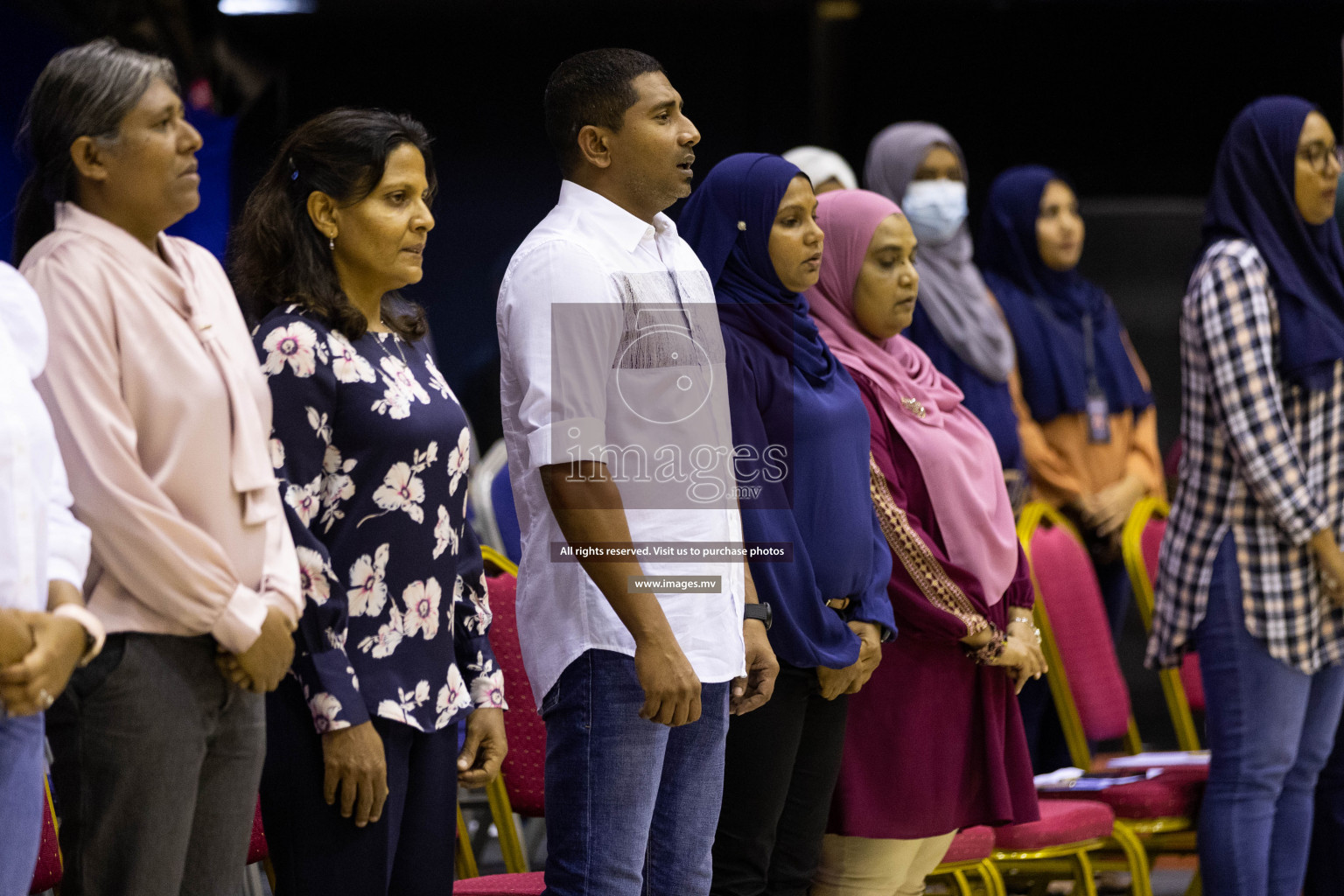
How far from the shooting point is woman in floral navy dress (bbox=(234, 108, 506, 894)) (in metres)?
1.88

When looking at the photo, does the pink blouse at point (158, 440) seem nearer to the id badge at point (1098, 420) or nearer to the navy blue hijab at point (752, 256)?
the navy blue hijab at point (752, 256)

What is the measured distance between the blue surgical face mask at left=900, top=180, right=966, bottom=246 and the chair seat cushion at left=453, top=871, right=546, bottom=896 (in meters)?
2.35

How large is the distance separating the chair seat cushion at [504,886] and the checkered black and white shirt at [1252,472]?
1.53 meters

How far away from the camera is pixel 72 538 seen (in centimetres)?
163

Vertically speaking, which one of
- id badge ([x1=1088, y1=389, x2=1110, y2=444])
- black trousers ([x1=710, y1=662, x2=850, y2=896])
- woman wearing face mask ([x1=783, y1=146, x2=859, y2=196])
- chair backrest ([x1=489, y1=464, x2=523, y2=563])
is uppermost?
woman wearing face mask ([x1=783, y1=146, x2=859, y2=196])

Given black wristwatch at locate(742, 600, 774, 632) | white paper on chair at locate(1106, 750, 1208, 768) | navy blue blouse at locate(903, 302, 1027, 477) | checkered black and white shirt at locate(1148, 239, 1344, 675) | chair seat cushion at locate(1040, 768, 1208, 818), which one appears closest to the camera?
black wristwatch at locate(742, 600, 774, 632)

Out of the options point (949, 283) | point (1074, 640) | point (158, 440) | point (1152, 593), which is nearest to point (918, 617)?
point (1074, 640)

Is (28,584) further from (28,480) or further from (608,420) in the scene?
(608,420)

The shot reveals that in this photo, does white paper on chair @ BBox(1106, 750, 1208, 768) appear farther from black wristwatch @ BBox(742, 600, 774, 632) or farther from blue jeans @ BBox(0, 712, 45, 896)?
blue jeans @ BBox(0, 712, 45, 896)

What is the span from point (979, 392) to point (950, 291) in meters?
0.30

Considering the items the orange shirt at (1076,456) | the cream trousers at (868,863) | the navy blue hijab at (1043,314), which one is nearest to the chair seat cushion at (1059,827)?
the cream trousers at (868,863)

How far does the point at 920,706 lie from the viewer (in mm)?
2689

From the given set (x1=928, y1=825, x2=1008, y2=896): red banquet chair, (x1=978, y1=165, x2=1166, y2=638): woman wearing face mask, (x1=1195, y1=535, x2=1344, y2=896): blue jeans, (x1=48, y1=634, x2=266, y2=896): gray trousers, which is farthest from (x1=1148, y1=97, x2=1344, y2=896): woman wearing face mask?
(x1=48, y1=634, x2=266, y2=896): gray trousers

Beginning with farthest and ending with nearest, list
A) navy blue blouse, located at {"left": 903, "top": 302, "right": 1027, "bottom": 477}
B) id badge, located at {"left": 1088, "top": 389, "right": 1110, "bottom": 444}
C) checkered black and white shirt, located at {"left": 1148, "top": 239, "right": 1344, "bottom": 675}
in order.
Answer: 1. id badge, located at {"left": 1088, "top": 389, "right": 1110, "bottom": 444}
2. navy blue blouse, located at {"left": 903, "top": 302, "right": 1027, "bottom": 477}
3. checkered black and white shirt, located at {"left": 1148, "top": 239, "right": 1344, "bottom": 675}
